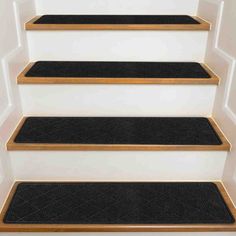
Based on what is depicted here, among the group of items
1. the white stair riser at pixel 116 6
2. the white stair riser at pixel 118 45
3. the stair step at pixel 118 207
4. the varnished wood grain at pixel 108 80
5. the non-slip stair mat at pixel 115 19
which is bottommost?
the stair step at pixel 118 207

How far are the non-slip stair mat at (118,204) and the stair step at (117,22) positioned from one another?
79 centimetres

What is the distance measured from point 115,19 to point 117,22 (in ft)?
0.26

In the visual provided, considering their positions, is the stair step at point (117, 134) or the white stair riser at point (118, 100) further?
the white stair riser at point (118, 100)

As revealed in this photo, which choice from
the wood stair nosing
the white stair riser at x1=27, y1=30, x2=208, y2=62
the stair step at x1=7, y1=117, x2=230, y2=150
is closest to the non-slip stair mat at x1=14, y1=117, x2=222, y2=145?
the stair step at x1=7, y1=117, x2=230, y2=150

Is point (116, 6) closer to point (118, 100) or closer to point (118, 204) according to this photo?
point (118, 100)

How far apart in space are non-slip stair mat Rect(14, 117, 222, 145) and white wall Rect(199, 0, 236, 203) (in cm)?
8

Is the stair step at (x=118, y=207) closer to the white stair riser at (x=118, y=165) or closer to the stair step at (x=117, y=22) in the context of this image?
the white stair riser at (x=118, y=165)

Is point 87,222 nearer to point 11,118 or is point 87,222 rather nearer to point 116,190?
point 116,190

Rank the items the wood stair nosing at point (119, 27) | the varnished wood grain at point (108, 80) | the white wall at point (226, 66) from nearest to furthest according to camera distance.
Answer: the white wall at point (226, 66), the varnished wood grain at point (108, 80), the wood stair nosing at point (119, 27)

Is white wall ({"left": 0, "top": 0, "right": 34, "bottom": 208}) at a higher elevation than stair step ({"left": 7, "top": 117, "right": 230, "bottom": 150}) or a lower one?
higher

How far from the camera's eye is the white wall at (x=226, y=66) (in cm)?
125

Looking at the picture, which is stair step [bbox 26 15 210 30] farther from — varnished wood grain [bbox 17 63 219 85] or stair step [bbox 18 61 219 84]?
varnished wood grain [bbox 17 63 219 85]

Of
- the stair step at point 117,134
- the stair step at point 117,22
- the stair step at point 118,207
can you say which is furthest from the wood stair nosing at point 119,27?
the stair step at point 118,207

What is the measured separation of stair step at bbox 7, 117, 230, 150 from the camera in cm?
125
